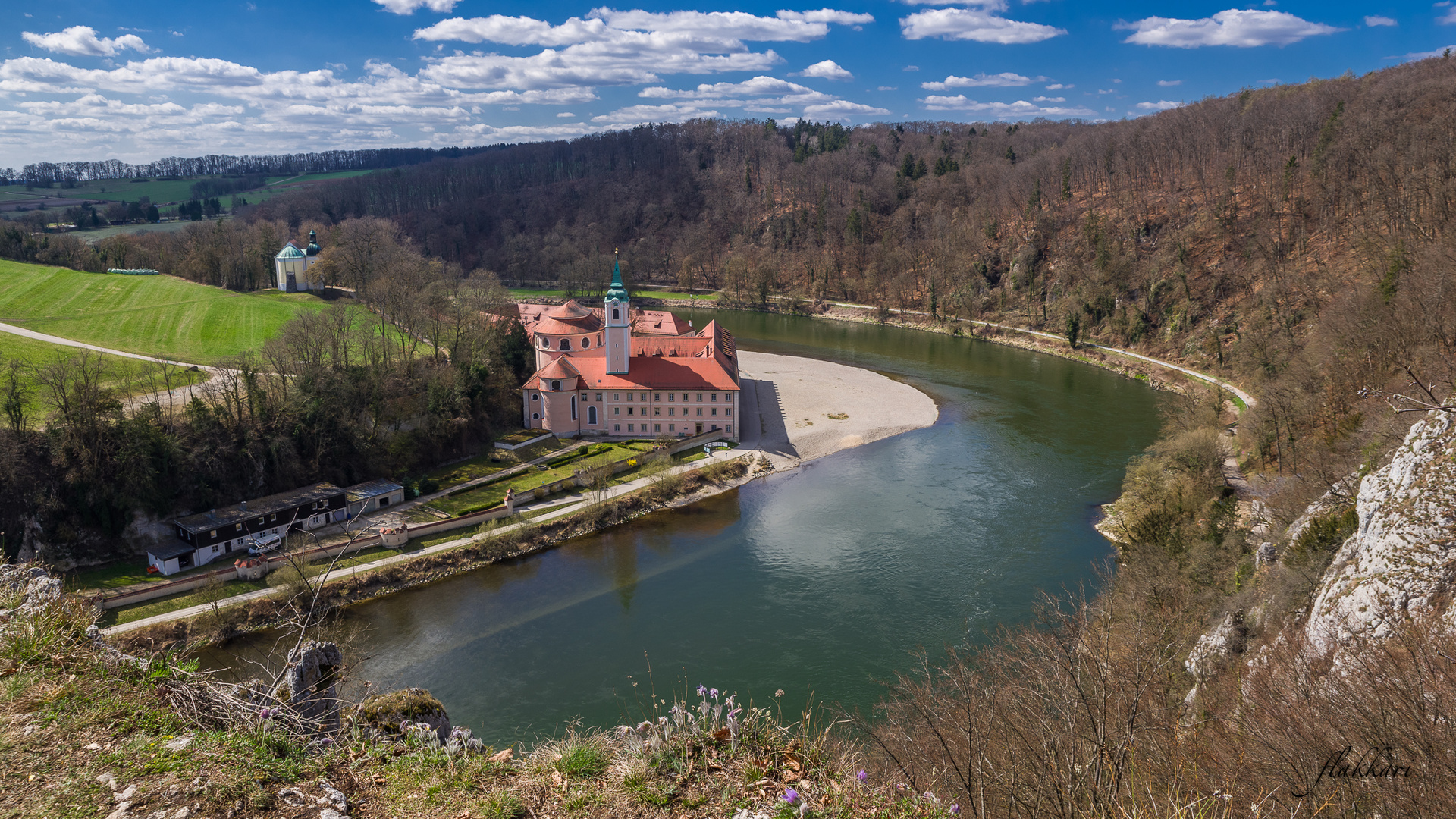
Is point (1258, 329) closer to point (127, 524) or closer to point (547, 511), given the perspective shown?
point (547, 511)

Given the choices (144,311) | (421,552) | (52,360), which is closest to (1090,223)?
(421,552)

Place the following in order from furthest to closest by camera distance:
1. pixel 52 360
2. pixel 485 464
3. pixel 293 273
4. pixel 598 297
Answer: pixel 598 297 < pixel 293 273 < pixel 485 464 < pixel 52 360

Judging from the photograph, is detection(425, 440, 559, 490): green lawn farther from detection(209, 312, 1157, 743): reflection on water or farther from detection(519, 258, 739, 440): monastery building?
detection(209, 312, 1157, 743): reflection on water

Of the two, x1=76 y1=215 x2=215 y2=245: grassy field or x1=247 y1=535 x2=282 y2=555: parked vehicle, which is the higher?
x1=76 y1=215 x2=215 y2=245: grassy field

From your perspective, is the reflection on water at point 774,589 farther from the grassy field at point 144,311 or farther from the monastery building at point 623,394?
the grassy field at point 144,311

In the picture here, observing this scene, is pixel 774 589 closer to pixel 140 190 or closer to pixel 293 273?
pixel 293 273

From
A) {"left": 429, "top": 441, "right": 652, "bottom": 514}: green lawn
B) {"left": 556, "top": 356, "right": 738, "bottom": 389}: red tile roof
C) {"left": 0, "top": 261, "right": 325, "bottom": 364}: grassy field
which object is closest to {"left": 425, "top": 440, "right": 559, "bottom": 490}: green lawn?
{"left": 429, "top": 441, "right": 652, "bottom": 514}: green lawn
